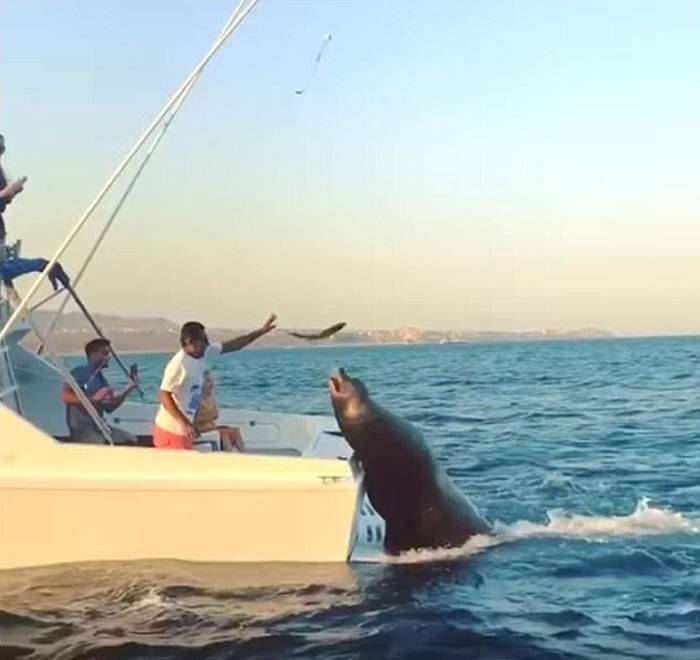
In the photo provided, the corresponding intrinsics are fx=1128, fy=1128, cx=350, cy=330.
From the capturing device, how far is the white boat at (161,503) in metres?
8.31

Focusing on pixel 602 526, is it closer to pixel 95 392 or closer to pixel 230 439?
pixel 230 439

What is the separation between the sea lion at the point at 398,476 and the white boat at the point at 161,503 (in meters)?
1.14

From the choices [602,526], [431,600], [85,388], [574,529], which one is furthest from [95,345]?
[602,526]

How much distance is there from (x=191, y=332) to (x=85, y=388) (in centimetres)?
137

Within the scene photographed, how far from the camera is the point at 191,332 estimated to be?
9.42 meters

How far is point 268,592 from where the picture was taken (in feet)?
26.7

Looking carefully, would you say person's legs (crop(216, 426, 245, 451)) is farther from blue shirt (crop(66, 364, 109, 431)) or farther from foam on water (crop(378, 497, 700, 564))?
foam on water (crop(378, 497, 700, 564))

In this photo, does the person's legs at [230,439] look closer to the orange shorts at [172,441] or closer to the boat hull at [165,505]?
the orange shorts at [172,441]

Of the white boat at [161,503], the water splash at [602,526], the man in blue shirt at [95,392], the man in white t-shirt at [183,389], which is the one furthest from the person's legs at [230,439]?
the water splash at [602,526]

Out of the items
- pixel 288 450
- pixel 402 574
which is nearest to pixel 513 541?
pixel 402 574

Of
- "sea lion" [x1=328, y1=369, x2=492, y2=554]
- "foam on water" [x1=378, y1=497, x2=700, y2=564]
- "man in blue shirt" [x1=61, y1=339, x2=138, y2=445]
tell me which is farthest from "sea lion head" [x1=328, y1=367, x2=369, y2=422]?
"man in blue shirt" [x1=61, y1=339, x2=138, y2=445]

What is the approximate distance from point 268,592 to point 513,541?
2.77 metres

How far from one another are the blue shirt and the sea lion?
83.6 inches

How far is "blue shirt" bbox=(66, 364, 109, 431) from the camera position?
9.71 metres
